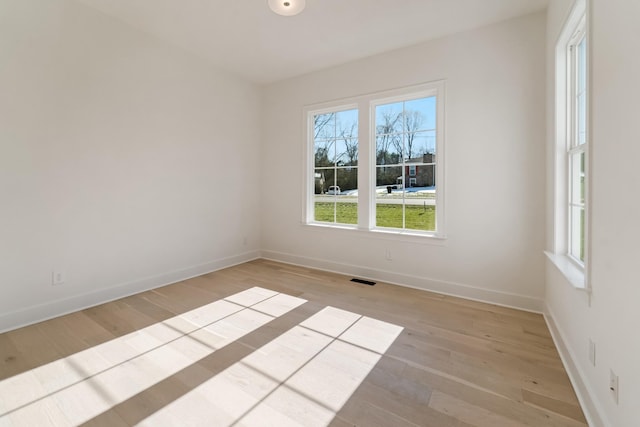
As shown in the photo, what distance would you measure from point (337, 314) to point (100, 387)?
180 cm

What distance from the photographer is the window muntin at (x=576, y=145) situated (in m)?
2.06

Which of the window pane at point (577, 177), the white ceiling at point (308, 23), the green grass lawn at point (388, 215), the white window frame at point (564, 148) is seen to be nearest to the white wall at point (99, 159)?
the white ceiling at point (308, 23)

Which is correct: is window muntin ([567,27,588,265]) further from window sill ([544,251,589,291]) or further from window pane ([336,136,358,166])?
window pane ([336,136,358,166])

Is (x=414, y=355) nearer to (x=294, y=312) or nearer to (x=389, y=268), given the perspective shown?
(x=294, y=312)

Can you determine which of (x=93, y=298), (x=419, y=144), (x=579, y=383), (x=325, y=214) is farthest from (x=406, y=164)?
(x=93, y=298)

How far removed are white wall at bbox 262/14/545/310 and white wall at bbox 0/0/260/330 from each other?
2165mm

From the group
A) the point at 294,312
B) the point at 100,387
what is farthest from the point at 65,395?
the point at 294,312

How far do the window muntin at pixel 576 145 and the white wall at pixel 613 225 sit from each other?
66 cm

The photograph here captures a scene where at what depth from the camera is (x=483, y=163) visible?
2980 mm

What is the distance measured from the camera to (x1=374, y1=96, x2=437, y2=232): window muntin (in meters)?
3.39

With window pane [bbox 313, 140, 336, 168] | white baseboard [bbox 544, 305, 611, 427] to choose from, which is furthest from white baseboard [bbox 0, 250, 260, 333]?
white baseboard [bbox 544, 305, 611, 427]

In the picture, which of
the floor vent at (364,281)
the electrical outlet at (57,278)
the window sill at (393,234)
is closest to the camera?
the electrical outlet at (57,278)

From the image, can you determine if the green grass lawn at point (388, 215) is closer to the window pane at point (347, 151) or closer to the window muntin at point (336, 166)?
the window muntin at point (336, 166)

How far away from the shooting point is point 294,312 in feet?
8.99
